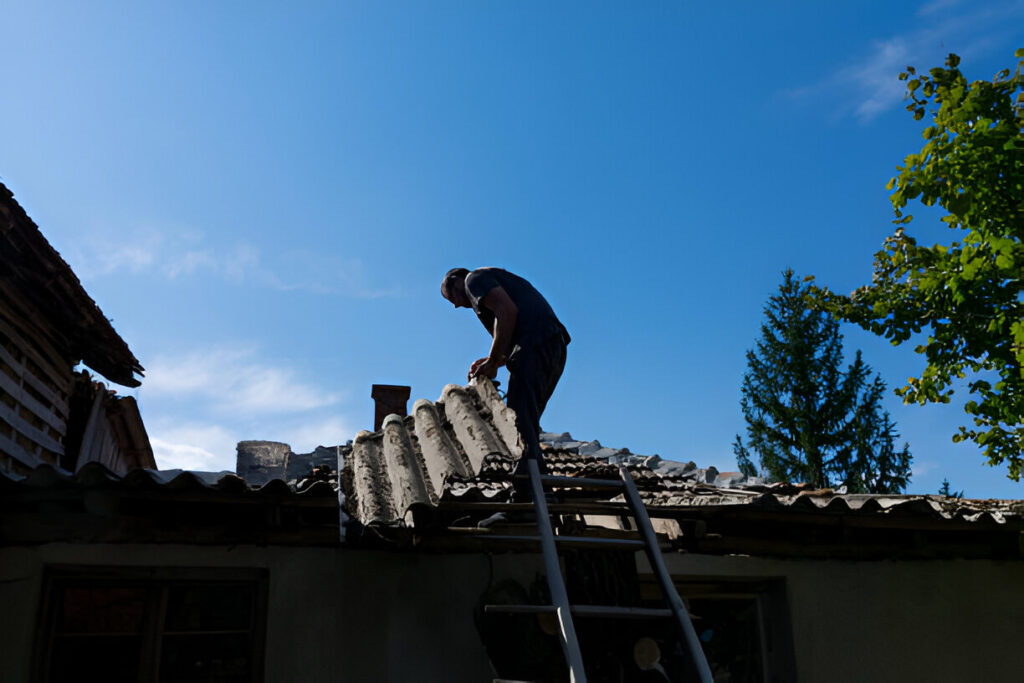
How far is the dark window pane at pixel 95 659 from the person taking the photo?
13.5 feet

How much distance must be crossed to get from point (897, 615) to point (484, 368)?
3464mm

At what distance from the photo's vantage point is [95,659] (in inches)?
164

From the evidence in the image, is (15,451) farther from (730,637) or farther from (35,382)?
(730,637)

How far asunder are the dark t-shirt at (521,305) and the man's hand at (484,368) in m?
0.18

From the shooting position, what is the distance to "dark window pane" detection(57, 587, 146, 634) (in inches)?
165

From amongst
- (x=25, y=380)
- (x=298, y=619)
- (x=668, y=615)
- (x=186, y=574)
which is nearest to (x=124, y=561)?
(x=186, y=574)

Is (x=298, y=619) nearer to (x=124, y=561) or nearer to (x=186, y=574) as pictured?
(x=186, y=574)

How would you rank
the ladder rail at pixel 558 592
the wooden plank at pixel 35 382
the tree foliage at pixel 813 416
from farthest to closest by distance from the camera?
the tree foliage at pixel 813 416 < the wooden plank at pixel 35 382 < the ladder rail at pixel 558 592

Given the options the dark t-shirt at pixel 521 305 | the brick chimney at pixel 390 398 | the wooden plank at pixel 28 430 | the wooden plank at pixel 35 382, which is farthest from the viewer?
the brick chimney at pixel 390 398

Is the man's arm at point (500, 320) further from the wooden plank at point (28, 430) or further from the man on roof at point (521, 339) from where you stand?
the wooden plank at point (28, 430)

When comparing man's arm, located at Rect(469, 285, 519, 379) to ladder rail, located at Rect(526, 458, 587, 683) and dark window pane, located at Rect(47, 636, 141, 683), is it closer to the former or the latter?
ladder rail, located at Rect(526, 458, 587, 683)

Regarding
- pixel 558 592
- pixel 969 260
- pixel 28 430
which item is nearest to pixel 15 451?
pixel 28 430

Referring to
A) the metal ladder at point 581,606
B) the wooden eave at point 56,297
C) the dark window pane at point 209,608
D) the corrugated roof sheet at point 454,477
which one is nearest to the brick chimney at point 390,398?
the corrugated roof sheet at point 454,477

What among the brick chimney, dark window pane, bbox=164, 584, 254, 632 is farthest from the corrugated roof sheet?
the brick chimney
